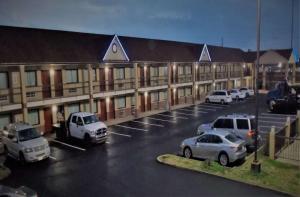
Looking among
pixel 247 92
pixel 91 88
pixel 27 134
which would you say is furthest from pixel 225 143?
pixel 247 92

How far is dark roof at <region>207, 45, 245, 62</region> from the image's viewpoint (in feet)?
159

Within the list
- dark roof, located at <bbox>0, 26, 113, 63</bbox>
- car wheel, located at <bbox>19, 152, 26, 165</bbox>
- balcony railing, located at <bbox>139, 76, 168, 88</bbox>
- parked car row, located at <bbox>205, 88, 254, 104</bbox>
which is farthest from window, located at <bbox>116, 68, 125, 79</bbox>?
car wheel, located at <bbox>19, 152, 26, 165</bbox>

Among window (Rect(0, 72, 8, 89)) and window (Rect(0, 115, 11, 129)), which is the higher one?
window (Rect(0, 72, 8, 89))

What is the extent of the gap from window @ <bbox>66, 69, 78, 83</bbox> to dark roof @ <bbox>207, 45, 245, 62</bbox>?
26.2m

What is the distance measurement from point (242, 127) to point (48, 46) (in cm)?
1774

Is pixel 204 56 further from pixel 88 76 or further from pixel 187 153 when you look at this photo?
pixel 187 153

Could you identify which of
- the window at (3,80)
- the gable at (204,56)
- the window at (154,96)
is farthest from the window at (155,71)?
the window at (3,80)

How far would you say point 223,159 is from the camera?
1492cm

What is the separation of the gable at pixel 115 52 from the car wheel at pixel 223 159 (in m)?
16.5

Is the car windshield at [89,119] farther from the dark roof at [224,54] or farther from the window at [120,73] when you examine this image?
the dark roof at [224,54]

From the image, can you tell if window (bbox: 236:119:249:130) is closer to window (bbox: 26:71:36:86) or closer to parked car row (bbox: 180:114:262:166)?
parked car row (bbox: 180:114:262:166)

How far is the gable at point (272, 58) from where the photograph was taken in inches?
2216

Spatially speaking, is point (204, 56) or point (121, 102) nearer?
point (121, 102)

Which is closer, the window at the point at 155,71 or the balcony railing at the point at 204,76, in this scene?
the window at the point at 155,71
